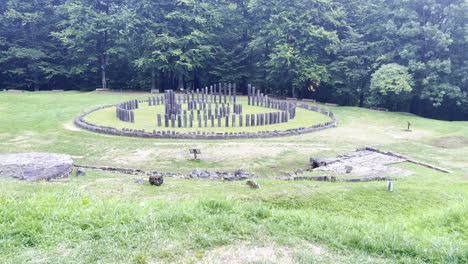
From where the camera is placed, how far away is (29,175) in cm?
1028

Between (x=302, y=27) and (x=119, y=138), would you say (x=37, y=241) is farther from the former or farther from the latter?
(x=302, y=27)

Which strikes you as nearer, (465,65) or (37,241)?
(37,241)

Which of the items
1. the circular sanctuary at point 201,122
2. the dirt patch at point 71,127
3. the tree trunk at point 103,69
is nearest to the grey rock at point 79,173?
the circular sanctuary at point 201,122

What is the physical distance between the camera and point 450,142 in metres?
19.3

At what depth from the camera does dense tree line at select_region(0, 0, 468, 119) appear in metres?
29.4

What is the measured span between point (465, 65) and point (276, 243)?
30.2m

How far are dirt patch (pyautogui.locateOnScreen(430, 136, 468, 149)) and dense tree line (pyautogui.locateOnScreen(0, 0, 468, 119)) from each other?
9194 mm

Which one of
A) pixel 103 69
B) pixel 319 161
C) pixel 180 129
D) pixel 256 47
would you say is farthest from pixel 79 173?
pixel 103 69

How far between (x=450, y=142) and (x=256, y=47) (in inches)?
969

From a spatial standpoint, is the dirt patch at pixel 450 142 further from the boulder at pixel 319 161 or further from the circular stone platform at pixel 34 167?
the circular stone platform at pixel 34 167

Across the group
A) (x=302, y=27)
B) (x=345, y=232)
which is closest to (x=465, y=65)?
(x=302, y=27)

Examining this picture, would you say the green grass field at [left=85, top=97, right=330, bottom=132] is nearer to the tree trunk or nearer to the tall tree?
A: the tree trunk

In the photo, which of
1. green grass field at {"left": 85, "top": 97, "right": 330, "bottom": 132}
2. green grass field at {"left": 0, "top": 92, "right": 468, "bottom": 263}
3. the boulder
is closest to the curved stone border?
green grass field at {"left": 85, "top": 97, "right": 330, "bottom": 132}

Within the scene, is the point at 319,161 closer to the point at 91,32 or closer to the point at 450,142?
the point at 450,142
